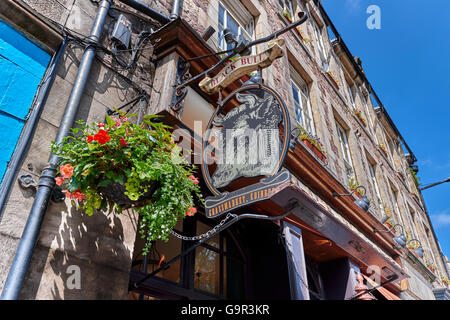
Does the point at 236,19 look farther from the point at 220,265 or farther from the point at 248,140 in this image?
the point at 220,265

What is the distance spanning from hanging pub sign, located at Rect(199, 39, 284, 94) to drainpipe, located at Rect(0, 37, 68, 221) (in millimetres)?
1690

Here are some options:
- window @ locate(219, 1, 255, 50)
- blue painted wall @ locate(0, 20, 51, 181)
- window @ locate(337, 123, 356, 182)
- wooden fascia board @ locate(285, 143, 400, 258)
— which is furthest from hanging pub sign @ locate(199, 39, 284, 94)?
window @ locate(337, 123, 356, 182)

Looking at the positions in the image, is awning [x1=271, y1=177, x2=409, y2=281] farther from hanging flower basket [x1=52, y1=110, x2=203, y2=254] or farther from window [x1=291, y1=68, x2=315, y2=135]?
window [x1=291, y1=68, x2=315, y2=135]

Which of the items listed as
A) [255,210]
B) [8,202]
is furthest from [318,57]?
[8,202]

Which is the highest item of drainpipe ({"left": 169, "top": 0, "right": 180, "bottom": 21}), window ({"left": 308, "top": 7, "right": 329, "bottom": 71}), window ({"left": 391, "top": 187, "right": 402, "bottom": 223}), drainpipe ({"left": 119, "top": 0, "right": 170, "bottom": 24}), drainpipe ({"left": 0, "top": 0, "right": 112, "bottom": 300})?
window ({"left": 308, "top": 7, "right": 329, "bottom": 71})

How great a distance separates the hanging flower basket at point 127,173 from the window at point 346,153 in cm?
765

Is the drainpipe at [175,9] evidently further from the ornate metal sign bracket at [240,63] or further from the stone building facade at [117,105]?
the ornate metal sign bracket at [240,63]

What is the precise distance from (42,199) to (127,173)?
0.77 metres

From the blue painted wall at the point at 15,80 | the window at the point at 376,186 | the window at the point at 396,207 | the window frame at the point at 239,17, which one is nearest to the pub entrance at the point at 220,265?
the blue painted wall at the point at 15,80

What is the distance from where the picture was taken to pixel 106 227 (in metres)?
3.12

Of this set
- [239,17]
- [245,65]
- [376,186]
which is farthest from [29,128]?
[376,186]

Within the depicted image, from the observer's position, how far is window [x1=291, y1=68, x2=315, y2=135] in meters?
8.83
